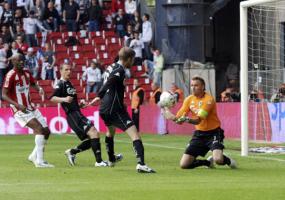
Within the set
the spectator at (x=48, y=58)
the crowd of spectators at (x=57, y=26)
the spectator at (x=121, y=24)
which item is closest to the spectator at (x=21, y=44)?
the crowd of spectators at (x=57, y=26)

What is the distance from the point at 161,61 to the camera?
38.0 meters

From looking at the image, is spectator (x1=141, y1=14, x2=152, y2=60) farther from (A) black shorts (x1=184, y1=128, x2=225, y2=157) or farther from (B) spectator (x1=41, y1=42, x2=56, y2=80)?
(A) black shorts (x1=184, y1=128, x2=225, y2=157)

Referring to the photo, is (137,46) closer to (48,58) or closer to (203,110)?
(48,58)

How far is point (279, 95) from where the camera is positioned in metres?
28.4

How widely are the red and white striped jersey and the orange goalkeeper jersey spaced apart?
310 centimetres

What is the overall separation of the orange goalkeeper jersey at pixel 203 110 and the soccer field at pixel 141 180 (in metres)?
0.80

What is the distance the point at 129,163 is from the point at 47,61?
1925 centimetres

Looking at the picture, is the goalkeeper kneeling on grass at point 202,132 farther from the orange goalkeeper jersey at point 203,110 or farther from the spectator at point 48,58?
the spectator at point 48,58

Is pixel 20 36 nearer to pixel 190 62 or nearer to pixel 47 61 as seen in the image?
pixel 47 61

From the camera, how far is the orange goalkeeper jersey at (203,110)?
55.9 ft

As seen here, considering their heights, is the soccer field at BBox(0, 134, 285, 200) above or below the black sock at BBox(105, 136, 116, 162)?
below

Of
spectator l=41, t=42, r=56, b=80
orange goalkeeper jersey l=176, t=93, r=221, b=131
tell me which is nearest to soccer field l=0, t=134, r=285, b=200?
orange goalkeeper jersey l=176, t=93, r=221, b=131

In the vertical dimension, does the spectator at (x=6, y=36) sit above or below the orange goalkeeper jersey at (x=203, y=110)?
above

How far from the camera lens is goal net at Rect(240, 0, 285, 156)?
91.1 ft
